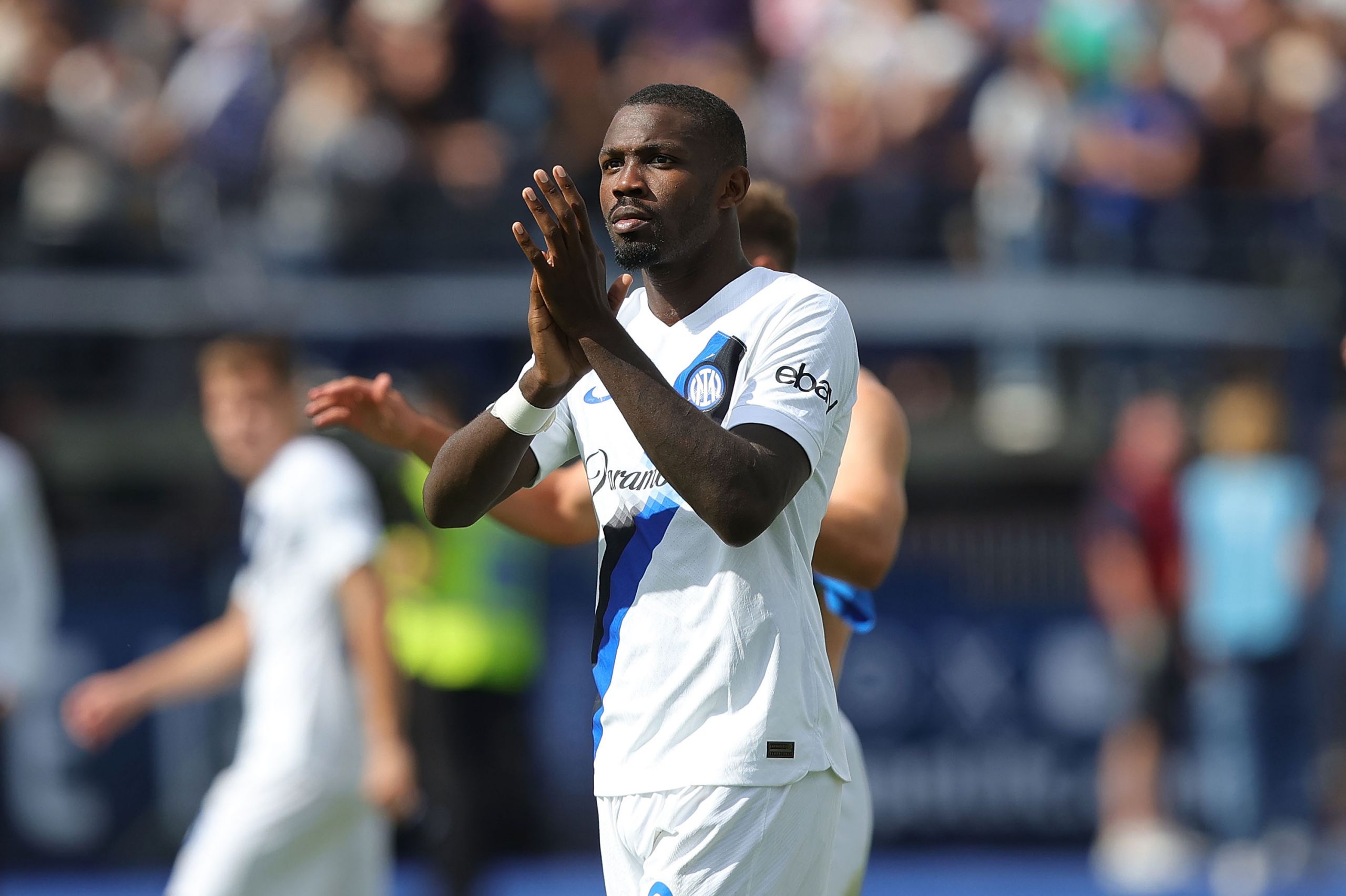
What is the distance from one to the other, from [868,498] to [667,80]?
27.1 feet

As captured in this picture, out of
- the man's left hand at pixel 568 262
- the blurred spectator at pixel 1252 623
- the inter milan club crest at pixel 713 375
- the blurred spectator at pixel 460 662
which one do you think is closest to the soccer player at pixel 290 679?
the blurred spectator at pixel 460 662

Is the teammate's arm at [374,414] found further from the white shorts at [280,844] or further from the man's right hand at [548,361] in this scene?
the white shorts at [280,844]

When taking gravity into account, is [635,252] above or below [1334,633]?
above

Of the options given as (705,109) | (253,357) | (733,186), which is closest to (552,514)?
(733,186)

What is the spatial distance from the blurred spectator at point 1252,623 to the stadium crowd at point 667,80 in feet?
3.35

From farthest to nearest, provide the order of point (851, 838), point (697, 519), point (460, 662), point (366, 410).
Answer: point (460, 662)
point (851, 838)
point (366, 410)
point (697, 519)

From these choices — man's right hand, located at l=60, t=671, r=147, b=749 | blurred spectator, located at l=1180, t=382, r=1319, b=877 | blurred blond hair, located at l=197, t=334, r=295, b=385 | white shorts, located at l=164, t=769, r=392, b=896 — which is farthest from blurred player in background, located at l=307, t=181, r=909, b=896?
blurred spectator, located at l=1180, t=382, r=1319, b=877

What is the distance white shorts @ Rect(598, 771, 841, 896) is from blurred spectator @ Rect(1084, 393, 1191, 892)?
7.18 m

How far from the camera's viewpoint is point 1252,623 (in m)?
9.83

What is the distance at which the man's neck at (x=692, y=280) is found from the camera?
3.33 metres

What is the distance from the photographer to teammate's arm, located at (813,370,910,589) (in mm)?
3908

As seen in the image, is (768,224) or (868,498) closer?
(868,498)

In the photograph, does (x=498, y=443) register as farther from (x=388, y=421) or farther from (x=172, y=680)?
(x=172, y=680)

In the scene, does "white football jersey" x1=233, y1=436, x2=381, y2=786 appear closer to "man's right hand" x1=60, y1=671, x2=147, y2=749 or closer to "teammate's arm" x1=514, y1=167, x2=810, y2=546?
"man's right hand" x1=60, y1=671, x2=147, y2=749
